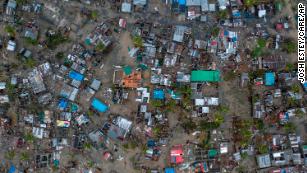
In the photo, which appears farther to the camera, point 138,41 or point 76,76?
point 76,76

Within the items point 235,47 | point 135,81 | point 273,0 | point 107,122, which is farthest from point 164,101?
point 273,0

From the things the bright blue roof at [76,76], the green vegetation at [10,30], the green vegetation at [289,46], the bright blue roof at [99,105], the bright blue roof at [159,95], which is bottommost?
the bright blue roof at [99,105]

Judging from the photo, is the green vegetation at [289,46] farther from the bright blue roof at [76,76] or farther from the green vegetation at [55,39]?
the green vegetation at [55,39]

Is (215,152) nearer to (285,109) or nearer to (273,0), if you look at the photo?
(285,109)

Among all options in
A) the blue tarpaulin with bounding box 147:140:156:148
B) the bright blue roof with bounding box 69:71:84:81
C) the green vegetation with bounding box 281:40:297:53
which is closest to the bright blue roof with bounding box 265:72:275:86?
the green vegetation with bounding box 281:40:297:53

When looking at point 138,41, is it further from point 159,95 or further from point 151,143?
point 151,143

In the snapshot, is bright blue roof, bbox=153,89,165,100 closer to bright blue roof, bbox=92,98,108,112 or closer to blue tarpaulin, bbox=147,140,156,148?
blue tarpaulin, bbox=147,140,156,148

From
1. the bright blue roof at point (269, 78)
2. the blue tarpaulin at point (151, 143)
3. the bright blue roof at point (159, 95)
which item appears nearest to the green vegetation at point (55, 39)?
the bright blue roof at point (159, 95)

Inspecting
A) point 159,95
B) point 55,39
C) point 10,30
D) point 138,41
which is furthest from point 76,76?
point 159,95
